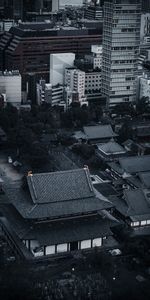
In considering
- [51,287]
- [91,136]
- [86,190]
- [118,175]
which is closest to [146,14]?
[91,136]

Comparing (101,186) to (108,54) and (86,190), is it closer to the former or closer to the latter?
(86,190)

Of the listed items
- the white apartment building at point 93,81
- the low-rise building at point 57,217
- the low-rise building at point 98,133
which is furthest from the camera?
the white apartment building at point 93,81

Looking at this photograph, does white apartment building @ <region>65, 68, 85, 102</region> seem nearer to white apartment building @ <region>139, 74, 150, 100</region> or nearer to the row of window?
white apartment building @ <region>139, 74, 150, 100</region>

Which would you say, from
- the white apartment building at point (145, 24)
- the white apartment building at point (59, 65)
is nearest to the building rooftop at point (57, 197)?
the white apartment building at point (59, 65)

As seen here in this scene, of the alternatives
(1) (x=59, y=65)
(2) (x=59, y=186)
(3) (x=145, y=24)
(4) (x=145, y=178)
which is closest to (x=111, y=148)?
(4) (x=145, y=178)

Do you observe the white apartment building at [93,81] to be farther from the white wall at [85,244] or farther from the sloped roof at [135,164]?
the white wall at [85,244]
